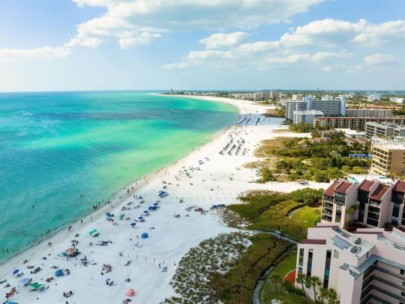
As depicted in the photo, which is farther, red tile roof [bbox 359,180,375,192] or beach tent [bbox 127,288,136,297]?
red tile roof [bbox 359,180,375,192]

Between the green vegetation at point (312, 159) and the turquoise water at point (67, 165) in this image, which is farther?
the green vegetation at point (312, 159)

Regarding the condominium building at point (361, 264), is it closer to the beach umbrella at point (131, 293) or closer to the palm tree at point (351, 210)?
the palm tree at point (351, 210)

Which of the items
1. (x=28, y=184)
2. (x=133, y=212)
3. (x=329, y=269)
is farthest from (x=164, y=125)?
(x=329, y=269)

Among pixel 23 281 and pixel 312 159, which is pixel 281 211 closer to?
pixel 23 281

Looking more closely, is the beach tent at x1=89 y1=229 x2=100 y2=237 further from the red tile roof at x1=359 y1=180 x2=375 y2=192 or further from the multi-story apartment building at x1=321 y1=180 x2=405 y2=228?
the red tile roof at x1=359 y1=180 x2=375 y2=192

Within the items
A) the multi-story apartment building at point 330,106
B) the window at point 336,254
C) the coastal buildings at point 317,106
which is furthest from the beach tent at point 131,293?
the multi-story apartment building at point 330,106

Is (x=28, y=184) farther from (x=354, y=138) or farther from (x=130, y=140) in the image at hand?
(x=354, y=138)

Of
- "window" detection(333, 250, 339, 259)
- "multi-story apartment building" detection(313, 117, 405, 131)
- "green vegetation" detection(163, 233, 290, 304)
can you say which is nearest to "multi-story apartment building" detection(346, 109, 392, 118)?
"multi-story apartment building" detection(313, 117, 405, 131)
